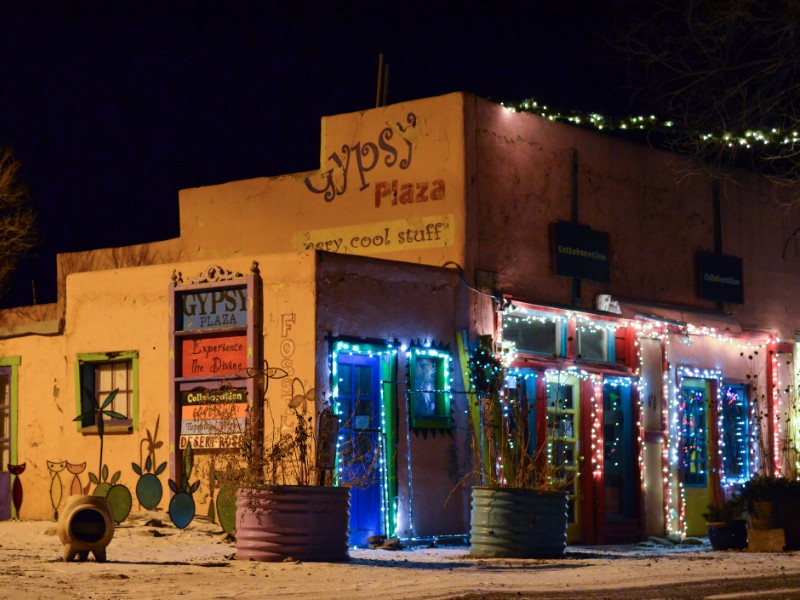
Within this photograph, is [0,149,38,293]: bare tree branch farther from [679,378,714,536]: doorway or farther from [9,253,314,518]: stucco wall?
[679,378,714,536]: doorway

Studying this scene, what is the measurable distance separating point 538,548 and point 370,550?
210 cm

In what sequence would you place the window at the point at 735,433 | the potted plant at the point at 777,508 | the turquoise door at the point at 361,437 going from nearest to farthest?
the turquoise door at the point at 361,437, the potted plant at the point at 777,508, the window at the point at 735,433

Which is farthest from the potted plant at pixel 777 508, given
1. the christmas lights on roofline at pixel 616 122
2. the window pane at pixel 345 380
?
the window pane at pixel 345 380

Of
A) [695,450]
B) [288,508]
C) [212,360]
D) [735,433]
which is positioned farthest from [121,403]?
[735,433]

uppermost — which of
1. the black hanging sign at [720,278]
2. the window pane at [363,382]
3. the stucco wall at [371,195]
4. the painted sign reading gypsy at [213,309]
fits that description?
the stucco wall at [371,195]

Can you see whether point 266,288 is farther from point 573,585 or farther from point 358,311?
point 573,585

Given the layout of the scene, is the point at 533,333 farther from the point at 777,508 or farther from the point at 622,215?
the point at 777,508

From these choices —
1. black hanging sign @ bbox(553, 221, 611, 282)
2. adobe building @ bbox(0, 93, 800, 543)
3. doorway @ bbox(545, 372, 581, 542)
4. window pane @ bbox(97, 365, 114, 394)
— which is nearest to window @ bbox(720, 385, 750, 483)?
adobe building @ bbox(0, 93, 800, 543)

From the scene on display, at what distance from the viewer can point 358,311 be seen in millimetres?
17625

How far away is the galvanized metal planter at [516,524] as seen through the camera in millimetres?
15898

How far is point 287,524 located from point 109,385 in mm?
5725

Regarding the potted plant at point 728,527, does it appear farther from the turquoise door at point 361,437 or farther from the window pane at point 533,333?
the turquoise door at point 361,437

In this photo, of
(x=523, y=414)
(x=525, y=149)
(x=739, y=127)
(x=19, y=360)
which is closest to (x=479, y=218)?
(x=525, y=149)

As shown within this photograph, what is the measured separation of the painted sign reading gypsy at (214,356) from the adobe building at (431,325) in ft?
0.08
